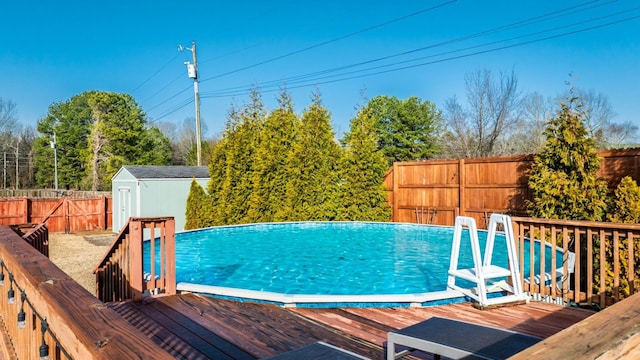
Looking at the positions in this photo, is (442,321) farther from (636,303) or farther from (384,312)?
(384,312)

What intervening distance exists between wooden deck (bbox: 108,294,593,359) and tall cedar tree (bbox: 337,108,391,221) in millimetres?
8500

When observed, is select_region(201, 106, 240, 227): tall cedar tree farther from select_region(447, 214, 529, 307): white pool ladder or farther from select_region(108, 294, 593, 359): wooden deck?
select_region(447, 214, 529, 307): white pool ladder

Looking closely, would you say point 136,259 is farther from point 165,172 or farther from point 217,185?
point 165,172

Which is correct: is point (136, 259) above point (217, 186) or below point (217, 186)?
below

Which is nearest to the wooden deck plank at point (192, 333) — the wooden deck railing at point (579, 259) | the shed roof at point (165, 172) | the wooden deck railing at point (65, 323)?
the wooden deck railing at point (65, 323)

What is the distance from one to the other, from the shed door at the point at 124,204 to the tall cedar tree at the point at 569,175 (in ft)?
41.7

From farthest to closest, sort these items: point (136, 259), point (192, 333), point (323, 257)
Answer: point (323, 257) → point (136, 259) → point (192, 333)

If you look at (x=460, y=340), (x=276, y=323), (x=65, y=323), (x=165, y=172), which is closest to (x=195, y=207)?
(x=165, y=172)

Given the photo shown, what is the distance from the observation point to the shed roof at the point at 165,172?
14107 mm

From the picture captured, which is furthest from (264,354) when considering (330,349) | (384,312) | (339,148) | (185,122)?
(185,122)

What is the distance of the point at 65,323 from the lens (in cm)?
119

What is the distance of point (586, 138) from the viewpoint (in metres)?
8.50

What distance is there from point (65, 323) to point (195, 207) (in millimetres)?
12772

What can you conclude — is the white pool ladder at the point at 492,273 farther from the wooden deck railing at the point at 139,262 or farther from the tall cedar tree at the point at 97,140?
the tall cedar tree at the point at 97,140
